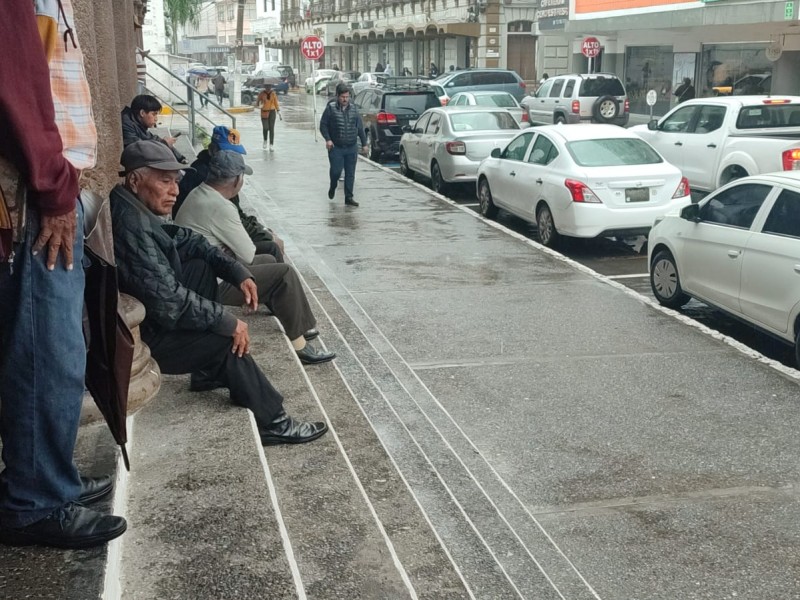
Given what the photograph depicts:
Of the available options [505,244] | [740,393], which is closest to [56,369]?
[740,393]

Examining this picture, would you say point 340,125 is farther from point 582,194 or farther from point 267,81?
point 267,81

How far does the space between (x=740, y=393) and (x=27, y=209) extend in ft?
16.9

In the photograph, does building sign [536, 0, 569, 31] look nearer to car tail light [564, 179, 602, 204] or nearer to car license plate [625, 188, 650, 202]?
car license plate [625, 188, 650, 202]

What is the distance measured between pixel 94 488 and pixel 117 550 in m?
0.32

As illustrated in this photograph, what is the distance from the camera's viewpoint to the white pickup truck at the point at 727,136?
45.1 ft

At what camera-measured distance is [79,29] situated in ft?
13.1

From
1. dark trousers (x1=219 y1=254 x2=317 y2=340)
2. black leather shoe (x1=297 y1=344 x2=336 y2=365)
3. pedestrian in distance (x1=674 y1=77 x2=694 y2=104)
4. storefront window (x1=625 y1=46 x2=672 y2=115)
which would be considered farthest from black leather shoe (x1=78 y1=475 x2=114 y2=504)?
storefront window (x1=625 y1=46 x2=672 y2=115)

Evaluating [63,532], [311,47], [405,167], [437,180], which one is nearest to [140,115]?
[63,532]

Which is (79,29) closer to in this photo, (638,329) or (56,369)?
(56,369)

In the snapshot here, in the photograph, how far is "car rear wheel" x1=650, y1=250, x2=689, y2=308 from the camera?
8.86 metres

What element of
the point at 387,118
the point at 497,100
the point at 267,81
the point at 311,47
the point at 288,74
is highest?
the point at 311,47

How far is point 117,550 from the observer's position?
3.04 meters

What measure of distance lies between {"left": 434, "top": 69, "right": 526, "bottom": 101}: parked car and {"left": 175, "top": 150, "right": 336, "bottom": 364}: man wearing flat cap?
1066 inches

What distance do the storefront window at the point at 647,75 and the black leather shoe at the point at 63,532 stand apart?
33.4 metres
